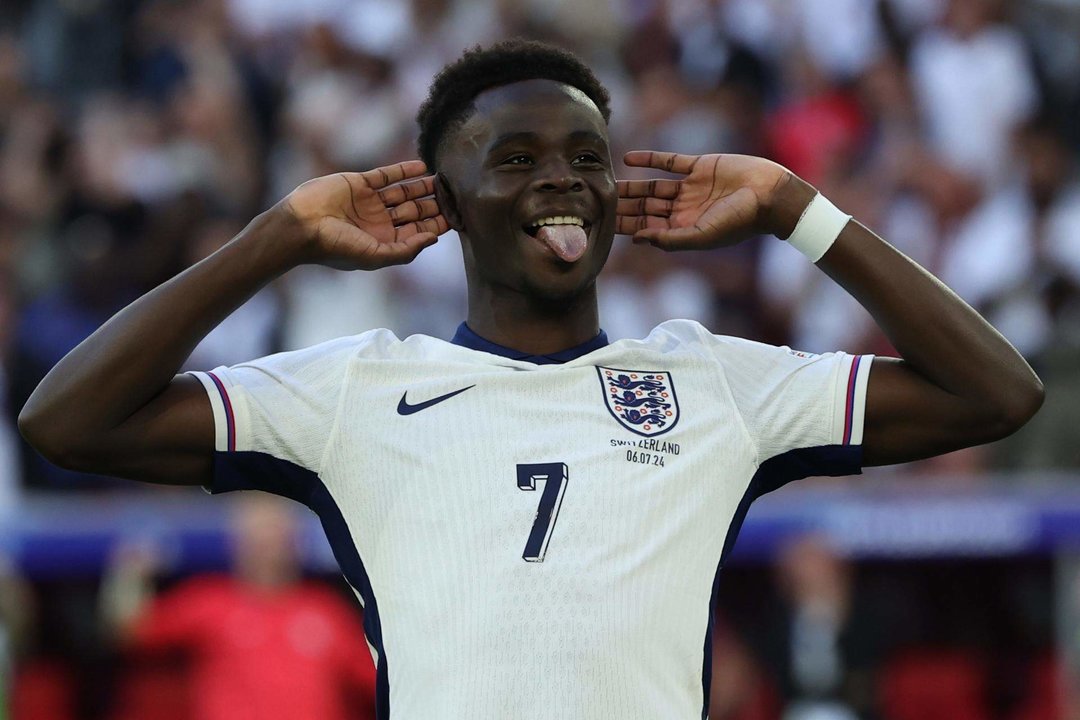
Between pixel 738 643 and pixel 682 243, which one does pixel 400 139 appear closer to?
pixel 738 643

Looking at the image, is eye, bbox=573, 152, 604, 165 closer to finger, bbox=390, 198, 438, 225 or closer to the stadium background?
finger, bbox=390, 198, 438, 225

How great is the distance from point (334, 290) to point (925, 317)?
5.60m

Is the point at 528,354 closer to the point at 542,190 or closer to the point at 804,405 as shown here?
the point at 542,190

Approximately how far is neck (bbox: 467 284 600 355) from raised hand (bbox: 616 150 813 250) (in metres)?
0.20

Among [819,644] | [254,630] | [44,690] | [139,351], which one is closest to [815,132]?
[819,644]

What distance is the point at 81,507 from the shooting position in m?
7.44

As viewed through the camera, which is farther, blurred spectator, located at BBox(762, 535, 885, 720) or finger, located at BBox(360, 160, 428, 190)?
blurred spectator, located at BBox(762, 535, 885, 720)

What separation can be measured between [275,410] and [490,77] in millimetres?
859

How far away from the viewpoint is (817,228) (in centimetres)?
351

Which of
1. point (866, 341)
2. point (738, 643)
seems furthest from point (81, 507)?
point (866, 341)

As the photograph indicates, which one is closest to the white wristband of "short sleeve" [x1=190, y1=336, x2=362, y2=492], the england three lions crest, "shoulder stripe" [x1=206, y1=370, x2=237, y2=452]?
the england three lions crest

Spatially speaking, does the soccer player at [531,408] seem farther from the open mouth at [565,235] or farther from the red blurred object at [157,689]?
the red blurred object at [157,689]

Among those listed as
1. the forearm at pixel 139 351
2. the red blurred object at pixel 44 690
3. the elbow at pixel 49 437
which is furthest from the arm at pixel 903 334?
the red blurred object at pixel 44 690

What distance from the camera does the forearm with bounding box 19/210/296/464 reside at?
10.8ft
